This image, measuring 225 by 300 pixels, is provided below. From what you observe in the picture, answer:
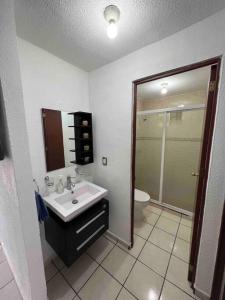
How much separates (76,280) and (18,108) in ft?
5.44

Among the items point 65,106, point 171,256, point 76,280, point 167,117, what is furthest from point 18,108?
point 167,117

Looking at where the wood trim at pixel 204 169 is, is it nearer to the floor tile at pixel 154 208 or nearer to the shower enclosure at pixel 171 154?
the shower enclosure at pixel 171 154

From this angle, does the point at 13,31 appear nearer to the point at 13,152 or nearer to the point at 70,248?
the point at 13,152

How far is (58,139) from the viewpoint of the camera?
1.53 metres

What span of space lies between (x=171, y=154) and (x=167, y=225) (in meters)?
1.17

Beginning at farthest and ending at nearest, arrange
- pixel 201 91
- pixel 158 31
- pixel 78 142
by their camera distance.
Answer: pixel 201 91, pixel 78 142, pixel 158 31

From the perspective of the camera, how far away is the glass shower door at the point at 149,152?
2516 mm

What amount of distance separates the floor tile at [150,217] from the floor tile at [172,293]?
0.86 m

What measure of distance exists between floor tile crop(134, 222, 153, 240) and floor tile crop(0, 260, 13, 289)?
152cm

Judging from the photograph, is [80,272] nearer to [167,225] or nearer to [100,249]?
[100,249]

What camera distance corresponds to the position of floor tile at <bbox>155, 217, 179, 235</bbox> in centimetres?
195

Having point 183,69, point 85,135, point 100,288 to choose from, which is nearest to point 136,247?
point 100,288

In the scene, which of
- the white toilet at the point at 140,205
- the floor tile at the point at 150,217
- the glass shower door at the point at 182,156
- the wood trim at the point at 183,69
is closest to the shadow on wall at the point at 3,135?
the wood trim at the point at 183,69

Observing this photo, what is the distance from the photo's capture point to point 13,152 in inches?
27.1
